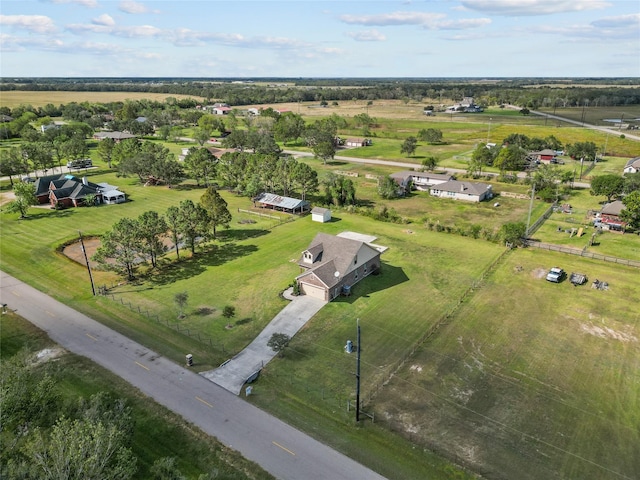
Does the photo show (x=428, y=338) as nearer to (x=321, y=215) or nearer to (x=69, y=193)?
(x=321, y=215)

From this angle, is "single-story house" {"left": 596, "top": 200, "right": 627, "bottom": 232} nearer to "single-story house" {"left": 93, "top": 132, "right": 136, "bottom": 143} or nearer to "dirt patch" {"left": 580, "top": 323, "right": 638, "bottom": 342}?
"dirt patch" {"left": 580, "top": 323, "right": 638, "bottom": 342}

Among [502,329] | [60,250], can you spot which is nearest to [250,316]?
[502,329]

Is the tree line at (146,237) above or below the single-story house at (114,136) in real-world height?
below

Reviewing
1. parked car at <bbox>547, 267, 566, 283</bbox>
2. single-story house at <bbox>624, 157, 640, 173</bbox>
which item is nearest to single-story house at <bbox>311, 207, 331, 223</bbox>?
parked car at <bbox>547, 267, 566, 283</bbox>

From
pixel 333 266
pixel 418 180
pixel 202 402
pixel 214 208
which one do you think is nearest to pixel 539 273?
pixel 333 266

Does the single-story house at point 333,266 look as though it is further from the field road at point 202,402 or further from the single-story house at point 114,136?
the single-story house at point 114,136

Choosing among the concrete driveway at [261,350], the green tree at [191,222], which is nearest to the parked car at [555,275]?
the concrete driveway at [261,350]
